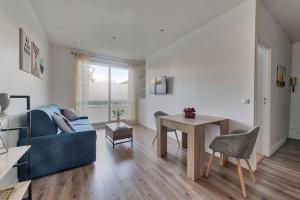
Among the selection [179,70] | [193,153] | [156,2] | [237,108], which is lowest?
[193,153]

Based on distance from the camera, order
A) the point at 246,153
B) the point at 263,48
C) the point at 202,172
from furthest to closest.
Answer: the point at 263,48, the point at 202,172, the point at 246,153

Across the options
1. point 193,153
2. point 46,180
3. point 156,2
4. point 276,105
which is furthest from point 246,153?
point 46,180

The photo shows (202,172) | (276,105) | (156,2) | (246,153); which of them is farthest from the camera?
(276,105)

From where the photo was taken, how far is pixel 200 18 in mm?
2725

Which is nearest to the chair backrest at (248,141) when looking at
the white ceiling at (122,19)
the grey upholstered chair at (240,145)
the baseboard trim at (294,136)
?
the grey upholstered chair at (240,145)

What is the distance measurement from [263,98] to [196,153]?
1.84m

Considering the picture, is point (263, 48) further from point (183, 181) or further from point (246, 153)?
point (183, 181)

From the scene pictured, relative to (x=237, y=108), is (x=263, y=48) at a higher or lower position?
higher

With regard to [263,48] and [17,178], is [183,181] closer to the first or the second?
[17,178]

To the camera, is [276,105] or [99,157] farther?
[276,105]

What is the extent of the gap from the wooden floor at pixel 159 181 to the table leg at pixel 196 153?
0.11 meters

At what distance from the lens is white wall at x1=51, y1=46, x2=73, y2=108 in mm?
4309

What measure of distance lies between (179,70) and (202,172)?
7.93 feet

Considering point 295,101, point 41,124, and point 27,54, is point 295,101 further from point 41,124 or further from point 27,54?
point 27,54
